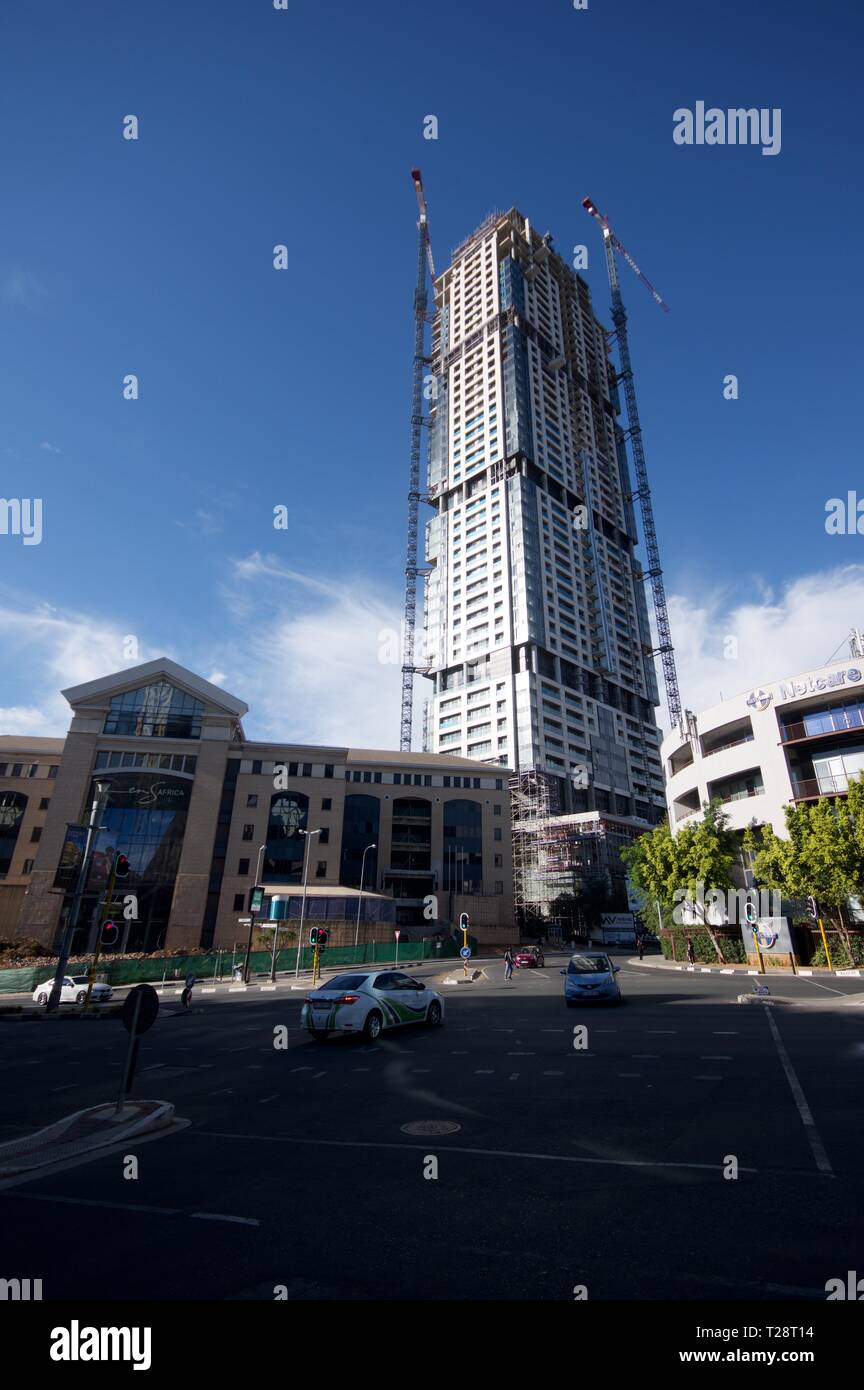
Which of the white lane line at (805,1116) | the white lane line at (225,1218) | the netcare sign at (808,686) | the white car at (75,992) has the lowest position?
the white car at (75,992)

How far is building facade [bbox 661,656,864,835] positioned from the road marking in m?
35.0

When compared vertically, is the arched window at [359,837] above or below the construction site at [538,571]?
below

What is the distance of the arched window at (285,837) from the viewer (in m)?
63.8

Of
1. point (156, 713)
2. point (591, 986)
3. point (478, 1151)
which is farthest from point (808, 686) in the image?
point (156, 713)

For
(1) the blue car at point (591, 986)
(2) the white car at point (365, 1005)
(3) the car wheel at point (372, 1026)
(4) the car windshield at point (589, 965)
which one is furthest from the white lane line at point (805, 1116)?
(4) the car windshield at point (589, 965)

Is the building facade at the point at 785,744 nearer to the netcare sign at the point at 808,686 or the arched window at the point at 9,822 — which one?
→ the netcare sign at the point at 808,686

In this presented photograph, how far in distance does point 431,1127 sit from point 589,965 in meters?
14.5

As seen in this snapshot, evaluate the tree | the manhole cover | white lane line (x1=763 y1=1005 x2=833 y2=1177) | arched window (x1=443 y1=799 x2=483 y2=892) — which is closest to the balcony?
the tree

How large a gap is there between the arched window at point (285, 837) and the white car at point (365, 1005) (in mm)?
49205

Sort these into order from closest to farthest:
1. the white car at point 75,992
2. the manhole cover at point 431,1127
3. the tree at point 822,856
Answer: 1. the manhole cover at point 431,1127
2. the white car at point 75,992
3. the tree at point 822,856

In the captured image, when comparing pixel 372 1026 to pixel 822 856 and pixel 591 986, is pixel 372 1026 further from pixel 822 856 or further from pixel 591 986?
pixel 822 856

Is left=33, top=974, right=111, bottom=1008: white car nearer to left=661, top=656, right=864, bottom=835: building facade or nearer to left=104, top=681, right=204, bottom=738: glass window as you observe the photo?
left=661, top=656, right=864, bottom=835: building facade

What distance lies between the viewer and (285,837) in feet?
211

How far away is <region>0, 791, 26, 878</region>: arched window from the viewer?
6259 centimetres
